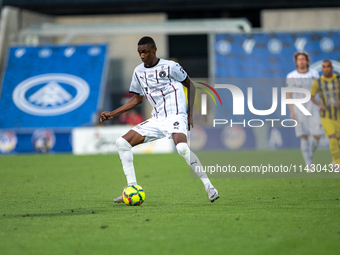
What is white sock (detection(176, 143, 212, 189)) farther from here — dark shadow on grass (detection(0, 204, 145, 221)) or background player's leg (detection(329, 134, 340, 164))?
background player's leg (detection(329, 134, 340, 164))

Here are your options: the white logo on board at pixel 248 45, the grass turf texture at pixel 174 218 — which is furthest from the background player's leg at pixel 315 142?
the white logo on board at pixel 248 45

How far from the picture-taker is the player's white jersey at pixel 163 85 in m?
6.68

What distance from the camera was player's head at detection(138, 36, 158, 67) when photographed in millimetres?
6453

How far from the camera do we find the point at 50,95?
73.2ft

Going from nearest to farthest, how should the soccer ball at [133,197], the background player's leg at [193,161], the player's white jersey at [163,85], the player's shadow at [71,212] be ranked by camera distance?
the player's shadow at [71,212], the background player's leg at [193,161], the soccer ball at [133,197], the player's white jersey at [163,85]

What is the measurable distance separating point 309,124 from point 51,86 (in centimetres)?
1449

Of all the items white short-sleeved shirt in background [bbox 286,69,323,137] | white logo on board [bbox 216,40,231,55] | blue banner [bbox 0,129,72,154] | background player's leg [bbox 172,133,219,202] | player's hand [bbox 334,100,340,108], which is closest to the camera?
background player's leg [bbox 172,133,219,202]

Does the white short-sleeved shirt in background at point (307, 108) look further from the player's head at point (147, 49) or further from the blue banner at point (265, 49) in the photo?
the blue banner at point (265, 49)

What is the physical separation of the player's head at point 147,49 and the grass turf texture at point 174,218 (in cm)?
183

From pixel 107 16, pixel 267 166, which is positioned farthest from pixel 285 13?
pixel 267 166

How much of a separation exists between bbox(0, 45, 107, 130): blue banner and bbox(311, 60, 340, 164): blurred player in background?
12.6 metres

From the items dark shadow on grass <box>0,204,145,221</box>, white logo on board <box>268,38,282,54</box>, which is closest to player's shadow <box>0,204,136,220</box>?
dark shadow on grass <box>0,204,145,221</box>

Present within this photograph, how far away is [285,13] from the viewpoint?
27.4m

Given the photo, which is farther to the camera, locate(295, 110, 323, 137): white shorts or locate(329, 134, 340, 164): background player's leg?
locate(295, 110, 323, 137): white shorts
